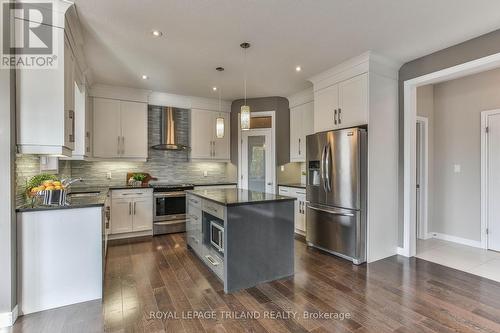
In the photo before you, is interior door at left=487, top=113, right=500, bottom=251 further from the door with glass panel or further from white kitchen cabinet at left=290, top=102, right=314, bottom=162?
the door with glass panel

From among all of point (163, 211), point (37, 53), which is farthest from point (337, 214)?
point (37, 53)

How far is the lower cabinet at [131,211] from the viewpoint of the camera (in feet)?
14.4

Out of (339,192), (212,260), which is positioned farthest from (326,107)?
(212,260)

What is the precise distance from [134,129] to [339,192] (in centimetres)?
371

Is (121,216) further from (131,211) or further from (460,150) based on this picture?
(460,150)

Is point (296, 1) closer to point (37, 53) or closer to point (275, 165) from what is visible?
point (37, 53)

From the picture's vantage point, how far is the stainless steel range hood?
5.04 metres

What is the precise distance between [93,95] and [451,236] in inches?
251

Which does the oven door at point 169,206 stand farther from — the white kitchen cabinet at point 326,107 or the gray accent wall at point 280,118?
the white kitchen cabinet at point 326,107

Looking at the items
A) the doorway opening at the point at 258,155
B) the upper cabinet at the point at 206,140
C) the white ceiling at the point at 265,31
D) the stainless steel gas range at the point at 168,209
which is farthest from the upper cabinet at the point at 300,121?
the stainless steel gas range at the point at 168,209

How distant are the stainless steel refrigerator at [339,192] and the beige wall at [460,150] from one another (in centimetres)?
194

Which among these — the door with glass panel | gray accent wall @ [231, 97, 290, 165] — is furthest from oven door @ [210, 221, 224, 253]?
gray accent wall @ [231, 97, 290, 165]

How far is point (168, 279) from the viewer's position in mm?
2883

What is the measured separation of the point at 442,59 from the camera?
Answer: 3189 millimetres
